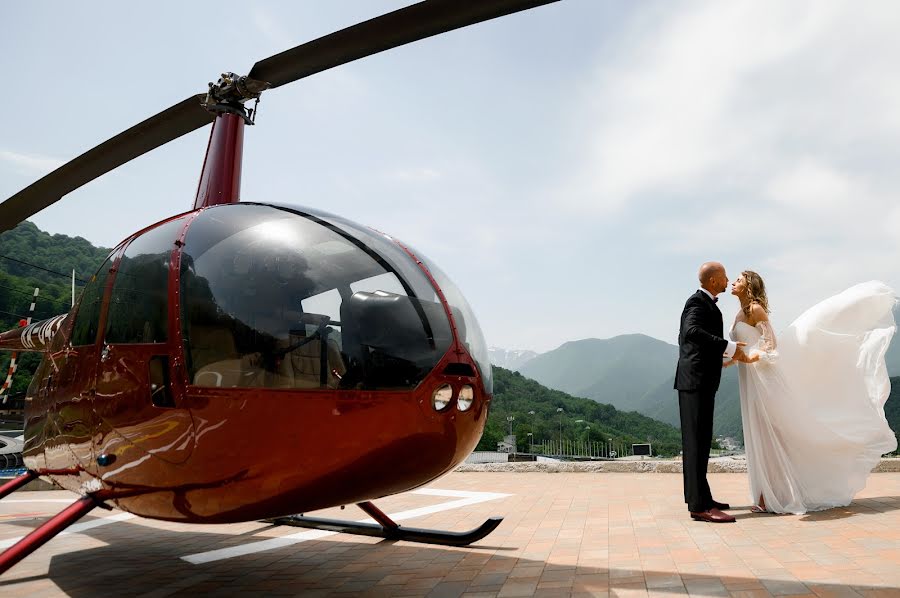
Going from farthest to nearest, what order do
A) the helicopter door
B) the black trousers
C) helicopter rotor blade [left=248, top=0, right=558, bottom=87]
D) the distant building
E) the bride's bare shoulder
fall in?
the distant building, the bride's bare shoulder, the black trousers, helicopter rotor blade [left=248, top=0, right=558, bottom=87], the helicopter door

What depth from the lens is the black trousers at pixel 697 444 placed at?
477 centimetres

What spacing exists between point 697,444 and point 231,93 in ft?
13.5

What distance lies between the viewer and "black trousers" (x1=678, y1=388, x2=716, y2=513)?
15.6 ft

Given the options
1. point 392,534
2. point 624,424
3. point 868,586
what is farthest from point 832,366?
point 624,424

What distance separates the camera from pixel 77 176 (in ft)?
13.8

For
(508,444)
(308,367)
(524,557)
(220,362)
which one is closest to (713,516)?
(524,557)


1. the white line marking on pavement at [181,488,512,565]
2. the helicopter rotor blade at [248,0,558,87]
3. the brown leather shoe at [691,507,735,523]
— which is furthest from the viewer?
the brown leather shoe at [691,507,735,523]

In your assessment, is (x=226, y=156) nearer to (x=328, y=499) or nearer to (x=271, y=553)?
(x=328, y=499)

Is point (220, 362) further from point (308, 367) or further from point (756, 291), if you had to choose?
point (756, 291)

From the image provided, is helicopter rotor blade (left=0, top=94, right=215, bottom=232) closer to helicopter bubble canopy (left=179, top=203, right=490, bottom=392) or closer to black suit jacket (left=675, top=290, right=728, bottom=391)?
helicopter bubble canopy (left=179, top=203, right=490, bottom=392)

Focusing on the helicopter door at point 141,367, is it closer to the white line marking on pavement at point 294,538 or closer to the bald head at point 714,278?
the white line marking on pavement at point 294,538

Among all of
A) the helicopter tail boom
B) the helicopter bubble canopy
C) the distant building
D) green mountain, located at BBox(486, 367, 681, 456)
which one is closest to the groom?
the helicopter bubble canopy

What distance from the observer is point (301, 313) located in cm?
238

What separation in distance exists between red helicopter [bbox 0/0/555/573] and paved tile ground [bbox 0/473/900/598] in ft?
3.26
